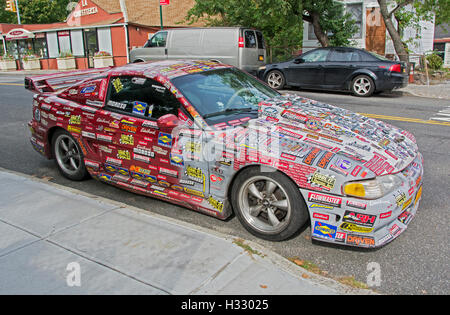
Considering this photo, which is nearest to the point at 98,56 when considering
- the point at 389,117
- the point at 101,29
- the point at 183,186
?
the point at 101,29

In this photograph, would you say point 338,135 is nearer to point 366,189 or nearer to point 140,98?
point 366,189

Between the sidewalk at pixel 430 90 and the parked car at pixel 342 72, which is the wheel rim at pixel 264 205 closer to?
the parked car at pixel 342 72

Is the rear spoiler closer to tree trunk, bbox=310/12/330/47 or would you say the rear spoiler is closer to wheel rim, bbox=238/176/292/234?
wheel rim, bbox=238/176/292/234

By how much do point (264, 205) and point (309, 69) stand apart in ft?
36.0

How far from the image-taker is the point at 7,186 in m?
5.18

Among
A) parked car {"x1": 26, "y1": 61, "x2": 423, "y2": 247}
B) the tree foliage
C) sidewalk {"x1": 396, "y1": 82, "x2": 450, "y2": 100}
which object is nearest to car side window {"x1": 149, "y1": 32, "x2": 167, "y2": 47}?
sidewalk {"x1": 396, "y1": 82, "x2": 450, "y2": 100}

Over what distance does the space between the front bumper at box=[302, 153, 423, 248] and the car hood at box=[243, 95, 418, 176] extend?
25cm

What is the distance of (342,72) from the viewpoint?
13211 millimetres

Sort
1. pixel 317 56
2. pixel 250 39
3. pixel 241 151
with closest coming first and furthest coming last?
pixel 241 151 → pixel 317 56 → pixel 250 39

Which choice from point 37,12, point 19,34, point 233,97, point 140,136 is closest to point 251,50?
point 233,97

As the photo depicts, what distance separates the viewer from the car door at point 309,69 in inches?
538

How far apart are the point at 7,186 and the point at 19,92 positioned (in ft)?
36.9

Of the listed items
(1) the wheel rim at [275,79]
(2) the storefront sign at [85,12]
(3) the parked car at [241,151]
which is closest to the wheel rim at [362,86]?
(1) the wheel rim at [275,79]

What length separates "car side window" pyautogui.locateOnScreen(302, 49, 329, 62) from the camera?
13.6 m
